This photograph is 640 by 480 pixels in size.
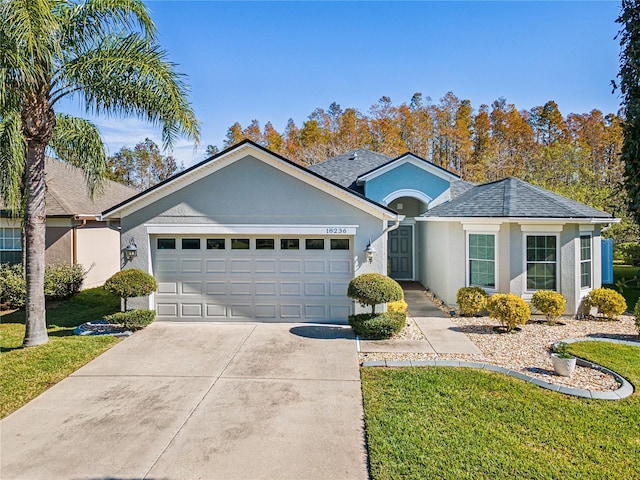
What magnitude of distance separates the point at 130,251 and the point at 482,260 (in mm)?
10586

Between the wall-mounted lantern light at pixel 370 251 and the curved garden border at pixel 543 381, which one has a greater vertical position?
the wall-mounted lantern light at pixel 370 251

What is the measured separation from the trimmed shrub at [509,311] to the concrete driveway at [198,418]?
426 centimetres

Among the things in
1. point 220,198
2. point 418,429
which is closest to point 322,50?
point 220,198

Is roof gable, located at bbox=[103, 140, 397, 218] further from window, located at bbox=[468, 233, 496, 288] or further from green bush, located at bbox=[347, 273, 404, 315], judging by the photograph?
window, located at bbox=[468, 233, 496, 288]

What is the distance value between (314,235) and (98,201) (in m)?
13.4

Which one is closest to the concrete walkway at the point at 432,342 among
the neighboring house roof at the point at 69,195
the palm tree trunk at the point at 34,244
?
the palm tree trunk at the point at 34,244

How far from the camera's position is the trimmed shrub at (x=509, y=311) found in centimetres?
1039

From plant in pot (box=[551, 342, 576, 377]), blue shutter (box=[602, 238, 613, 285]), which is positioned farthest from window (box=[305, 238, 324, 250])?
blue shutter (box=[602, 238, 613, 285])

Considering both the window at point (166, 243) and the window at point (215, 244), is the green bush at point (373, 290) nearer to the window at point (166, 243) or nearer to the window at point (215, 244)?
the window at point (215, 244)

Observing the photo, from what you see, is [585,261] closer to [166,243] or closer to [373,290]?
[373,290]

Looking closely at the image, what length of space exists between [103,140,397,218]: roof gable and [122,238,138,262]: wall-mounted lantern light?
992mm

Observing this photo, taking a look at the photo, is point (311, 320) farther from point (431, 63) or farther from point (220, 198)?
point (431, 63)

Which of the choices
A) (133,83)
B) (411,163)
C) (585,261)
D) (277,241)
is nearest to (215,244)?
(277,241)

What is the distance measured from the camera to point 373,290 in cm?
955
